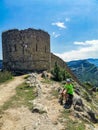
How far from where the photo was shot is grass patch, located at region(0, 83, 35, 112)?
673 inches

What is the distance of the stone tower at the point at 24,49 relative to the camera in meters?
33.0

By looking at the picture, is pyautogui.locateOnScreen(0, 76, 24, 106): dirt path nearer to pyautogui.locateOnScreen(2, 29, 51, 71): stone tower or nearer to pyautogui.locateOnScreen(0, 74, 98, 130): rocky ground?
pyautogui.locateOnScreen(0, 74, 98, 130): rocky ground

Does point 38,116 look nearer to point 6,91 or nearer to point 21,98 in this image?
point 21,98

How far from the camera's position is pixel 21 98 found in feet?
63.0

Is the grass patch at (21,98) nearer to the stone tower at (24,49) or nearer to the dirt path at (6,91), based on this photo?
the dirt path at (6,91)

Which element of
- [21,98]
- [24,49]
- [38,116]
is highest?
[24,49]

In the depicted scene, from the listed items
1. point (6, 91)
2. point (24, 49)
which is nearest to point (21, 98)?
point (6, 91)

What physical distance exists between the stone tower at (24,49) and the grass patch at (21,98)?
9530mm

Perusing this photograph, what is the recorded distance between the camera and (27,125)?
13.7 metres

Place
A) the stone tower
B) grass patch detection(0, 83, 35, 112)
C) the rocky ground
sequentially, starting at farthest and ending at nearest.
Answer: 1. the stone tower
2. grass patch detection(0, 83, 35, 112)
3. the rocky ground

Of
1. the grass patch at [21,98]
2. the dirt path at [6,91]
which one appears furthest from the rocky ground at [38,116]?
the grass patch at [21,98]

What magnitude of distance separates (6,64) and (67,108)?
18.5 meters

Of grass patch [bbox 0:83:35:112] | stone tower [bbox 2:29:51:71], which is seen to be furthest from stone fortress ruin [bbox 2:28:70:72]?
grass patch [bbox 0:83:35:112]

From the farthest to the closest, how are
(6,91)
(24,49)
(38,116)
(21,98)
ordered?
(24,49) → (6,91) → (21,98) → (38,116)
